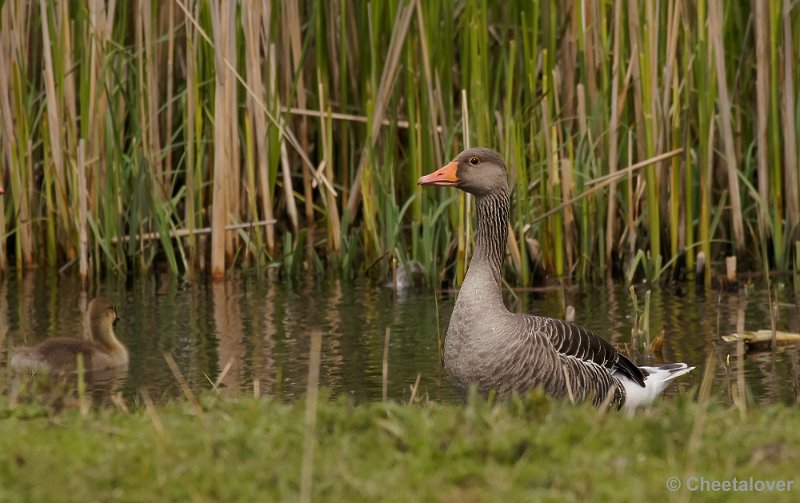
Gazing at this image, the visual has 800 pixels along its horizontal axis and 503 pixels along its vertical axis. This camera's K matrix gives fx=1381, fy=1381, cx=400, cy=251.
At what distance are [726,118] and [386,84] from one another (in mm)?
2809

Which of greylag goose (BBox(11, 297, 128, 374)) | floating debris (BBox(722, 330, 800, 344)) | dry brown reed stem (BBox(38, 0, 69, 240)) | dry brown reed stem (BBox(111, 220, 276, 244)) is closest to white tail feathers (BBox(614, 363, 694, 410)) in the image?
floating debris (BBox(722, 330, 800, 344))

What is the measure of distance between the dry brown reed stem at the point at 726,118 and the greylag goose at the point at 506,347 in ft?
11.5

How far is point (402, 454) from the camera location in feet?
15.3

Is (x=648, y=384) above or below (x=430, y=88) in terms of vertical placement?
below

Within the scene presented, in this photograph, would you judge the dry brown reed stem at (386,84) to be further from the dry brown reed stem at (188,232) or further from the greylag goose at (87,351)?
the greylag goose at (87,351)

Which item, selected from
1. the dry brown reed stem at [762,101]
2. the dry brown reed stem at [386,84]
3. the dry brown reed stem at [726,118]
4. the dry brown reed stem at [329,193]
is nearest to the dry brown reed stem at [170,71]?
the dry brown reed stem at [329,193]

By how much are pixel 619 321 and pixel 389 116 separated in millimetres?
2983

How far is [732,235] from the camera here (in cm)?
1194

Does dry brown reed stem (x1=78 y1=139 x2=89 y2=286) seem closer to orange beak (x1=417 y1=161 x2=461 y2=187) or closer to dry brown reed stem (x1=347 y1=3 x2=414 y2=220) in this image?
dry brown reed stem (x1=347 y1=3 x2=414 y2=220)

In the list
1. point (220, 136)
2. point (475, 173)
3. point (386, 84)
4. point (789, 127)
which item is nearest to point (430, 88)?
point (386, 84)

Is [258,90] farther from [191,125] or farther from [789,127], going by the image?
[789,127]

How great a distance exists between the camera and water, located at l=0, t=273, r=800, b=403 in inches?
346

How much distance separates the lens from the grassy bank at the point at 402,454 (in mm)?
4297

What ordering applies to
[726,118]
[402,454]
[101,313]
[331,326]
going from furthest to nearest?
[726,118], [331,326], [101,313], [402,454]
